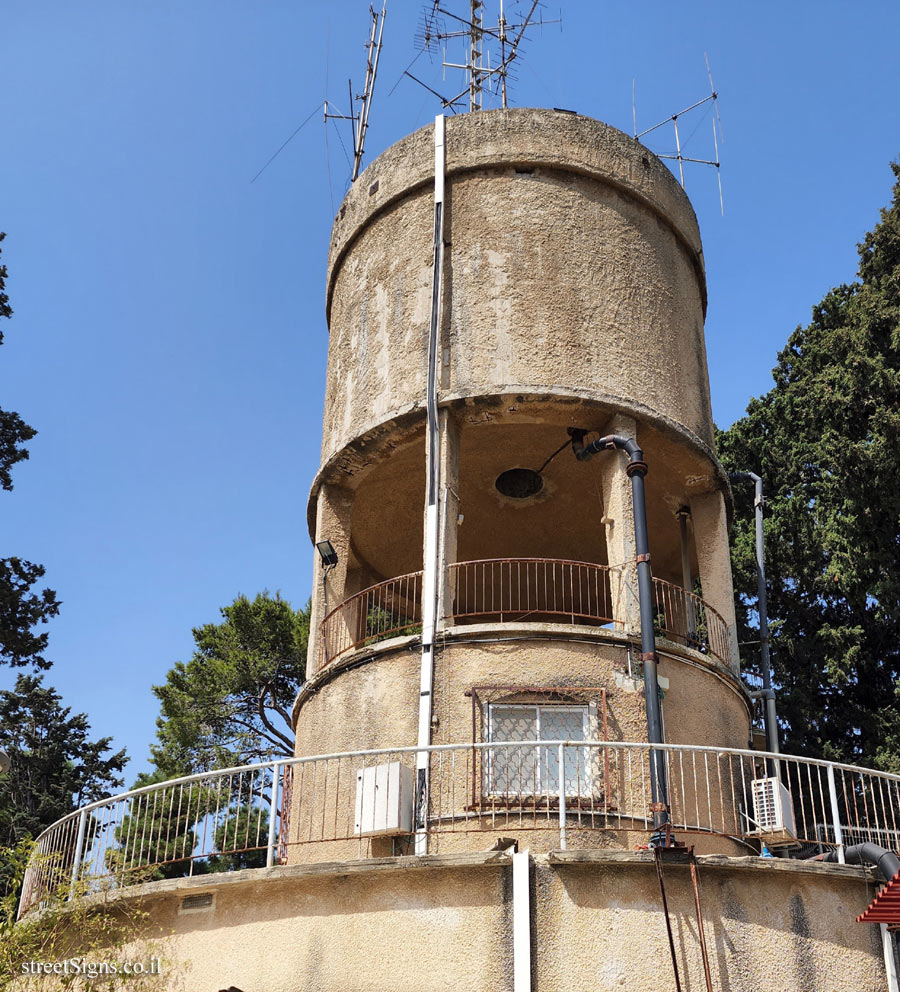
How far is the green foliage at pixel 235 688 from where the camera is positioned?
28953mm

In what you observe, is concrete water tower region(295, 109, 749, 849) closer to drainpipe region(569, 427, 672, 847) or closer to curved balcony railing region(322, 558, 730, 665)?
curved balcony railing region(322, 558, 730, 665)

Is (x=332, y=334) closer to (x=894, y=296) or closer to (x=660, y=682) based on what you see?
(x=660, y=682)

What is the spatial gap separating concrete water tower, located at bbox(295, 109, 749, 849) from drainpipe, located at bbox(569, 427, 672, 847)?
0.30 metres

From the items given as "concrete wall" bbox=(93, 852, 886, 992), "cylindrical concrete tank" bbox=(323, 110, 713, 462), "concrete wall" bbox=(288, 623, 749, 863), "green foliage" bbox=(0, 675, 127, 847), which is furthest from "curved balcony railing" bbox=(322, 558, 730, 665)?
"green foliage" bbox=(0, 675, 127, 847)

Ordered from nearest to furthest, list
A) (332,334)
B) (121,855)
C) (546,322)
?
(121,855) → (546,322) → (332,334)

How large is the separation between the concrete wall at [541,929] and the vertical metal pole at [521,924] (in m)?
0.08

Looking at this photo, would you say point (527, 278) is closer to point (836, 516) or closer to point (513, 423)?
point (513, 423)

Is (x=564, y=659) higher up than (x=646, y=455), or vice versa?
(x=646, y=455)

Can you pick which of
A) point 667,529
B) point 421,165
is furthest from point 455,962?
point 421,165

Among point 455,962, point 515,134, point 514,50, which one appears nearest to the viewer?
point 455,962

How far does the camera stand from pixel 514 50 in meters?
20.5

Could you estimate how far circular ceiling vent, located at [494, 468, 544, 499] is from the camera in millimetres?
18000

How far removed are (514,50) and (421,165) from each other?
492 cm

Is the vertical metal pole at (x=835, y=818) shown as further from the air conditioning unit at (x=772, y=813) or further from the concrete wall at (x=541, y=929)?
the air conditioning unit at (x=772, y=813)
